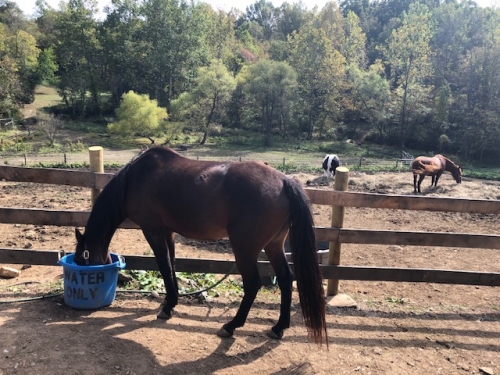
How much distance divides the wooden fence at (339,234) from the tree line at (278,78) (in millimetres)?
25562

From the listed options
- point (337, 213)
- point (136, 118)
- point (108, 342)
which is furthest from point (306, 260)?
point (136, 118)

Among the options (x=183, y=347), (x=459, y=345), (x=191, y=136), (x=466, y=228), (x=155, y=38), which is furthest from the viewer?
(x=155, y=38)

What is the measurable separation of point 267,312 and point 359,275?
3.64ft

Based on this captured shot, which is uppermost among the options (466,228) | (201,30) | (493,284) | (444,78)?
(201,30)

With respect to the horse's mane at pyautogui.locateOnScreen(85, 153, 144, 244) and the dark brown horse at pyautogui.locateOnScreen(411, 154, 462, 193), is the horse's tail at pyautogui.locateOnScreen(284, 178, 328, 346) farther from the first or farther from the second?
the dark brown horse at pyautogui.locateOnScreen(411, 154, 462, 193)

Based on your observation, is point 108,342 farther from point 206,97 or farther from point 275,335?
point 206,97

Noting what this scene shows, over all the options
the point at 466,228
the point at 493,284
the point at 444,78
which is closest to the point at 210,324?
the point at 493,284

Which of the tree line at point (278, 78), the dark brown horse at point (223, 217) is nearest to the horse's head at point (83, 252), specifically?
the dark brown horse at point (223, 217)

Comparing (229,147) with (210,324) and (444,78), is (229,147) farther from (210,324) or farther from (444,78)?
(210,324)

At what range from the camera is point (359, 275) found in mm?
4508

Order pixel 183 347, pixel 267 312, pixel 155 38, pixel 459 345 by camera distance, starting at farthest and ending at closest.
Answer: pixel 155 38, pixel 267 312, pixel 459 345, pixel 183 347

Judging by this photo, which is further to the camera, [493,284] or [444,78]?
[444,78]

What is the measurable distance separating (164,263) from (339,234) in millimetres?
1888

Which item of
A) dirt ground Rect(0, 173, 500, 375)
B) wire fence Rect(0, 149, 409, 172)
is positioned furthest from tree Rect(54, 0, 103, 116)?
dirt ground Rect(0, 173, 500, 375)
